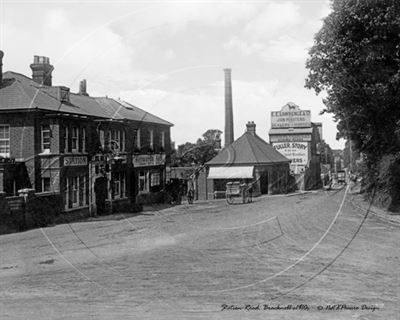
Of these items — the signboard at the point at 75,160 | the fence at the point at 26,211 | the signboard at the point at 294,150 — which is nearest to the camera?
the signboard at the point at 294,150

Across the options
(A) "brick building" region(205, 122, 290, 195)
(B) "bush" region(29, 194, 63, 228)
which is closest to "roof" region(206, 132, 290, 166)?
(A) "brick building" region(205, 122, 290, 195)

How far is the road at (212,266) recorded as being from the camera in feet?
26.1

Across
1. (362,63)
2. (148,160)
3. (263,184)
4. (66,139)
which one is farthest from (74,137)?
(362,63)

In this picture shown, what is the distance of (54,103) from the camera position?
20.0 metres

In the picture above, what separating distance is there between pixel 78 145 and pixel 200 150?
5704mm

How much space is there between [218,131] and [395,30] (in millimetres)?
12180

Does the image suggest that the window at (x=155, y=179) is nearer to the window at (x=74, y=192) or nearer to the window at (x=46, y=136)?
the window at (x=74, y=192)

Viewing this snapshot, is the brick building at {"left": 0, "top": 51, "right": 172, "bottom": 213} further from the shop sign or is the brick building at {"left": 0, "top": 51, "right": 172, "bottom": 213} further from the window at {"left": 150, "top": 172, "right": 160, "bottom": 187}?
the shop sign

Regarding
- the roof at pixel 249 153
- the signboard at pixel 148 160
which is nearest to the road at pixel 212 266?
the roof at pixel 249 153

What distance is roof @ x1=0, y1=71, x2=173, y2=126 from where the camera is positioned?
1101 cm

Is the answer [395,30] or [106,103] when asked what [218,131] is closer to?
[106,103]

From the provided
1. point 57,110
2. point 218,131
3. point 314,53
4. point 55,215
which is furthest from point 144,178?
point 314,53

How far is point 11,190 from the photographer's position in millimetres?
22703

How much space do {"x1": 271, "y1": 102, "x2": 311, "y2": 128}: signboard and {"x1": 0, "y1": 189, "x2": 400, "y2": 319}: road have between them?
10.5 ft
